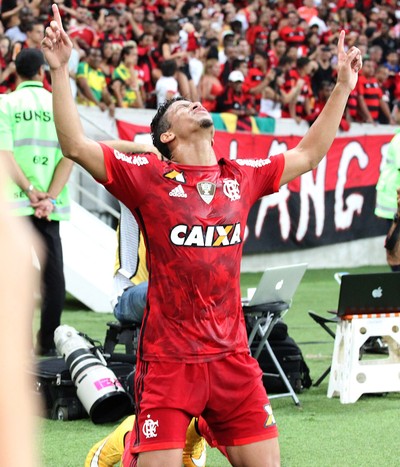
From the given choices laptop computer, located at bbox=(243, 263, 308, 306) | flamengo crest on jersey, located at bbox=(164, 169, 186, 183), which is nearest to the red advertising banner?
laptop computer, located at bbox=(243, 263, 308, 306)

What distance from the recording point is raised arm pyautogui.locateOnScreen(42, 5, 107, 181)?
11.1ft

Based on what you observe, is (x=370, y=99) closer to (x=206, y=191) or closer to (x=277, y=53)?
(x=277, y=53)

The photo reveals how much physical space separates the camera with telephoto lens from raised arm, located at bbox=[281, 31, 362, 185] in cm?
234

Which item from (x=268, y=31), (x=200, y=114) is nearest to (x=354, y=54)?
(x=200, y=114)

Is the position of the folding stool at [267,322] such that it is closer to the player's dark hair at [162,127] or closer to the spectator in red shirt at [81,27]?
the player's dark hair at [162,127]

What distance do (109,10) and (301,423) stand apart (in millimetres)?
13089

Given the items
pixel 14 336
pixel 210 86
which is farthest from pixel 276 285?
pixel 210 86

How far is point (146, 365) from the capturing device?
3.63 m

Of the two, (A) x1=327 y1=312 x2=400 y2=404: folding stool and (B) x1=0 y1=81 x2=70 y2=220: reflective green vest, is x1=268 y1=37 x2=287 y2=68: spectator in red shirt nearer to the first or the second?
(B) x1=0 y1=81 x2=70 y2=220: reflective green vest

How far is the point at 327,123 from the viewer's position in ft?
12.8

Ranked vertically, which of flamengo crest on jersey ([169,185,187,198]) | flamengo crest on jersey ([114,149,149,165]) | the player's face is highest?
the player's face

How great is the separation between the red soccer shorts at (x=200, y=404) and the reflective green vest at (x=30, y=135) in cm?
395

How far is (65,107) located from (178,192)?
50 cm

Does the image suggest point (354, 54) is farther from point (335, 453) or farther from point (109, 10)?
point (109, 10)
